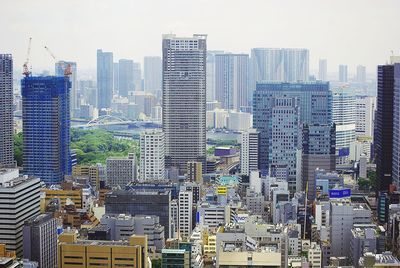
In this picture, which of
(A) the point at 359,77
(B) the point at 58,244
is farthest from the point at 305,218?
(A) the point at 359,77

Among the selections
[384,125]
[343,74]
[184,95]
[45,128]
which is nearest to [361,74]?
[343,74]

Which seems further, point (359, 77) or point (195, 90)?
point (195, 90)

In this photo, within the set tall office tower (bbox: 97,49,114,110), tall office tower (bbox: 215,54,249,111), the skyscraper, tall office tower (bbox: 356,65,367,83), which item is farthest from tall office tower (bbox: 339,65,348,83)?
tall office tower (bbox: 97,49,114,110)

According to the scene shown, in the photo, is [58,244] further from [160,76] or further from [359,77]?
[160,76]

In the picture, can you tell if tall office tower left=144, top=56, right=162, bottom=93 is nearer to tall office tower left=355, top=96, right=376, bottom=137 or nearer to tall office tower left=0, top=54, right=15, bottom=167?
tall office tower left=0, top=54, right=15, bottom=167

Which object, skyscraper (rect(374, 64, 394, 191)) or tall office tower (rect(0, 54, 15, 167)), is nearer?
skyscraper (rect(374, 64, 394, 191))

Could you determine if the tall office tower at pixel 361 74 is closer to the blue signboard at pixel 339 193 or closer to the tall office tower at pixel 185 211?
the blue signboard at pixel 339 193

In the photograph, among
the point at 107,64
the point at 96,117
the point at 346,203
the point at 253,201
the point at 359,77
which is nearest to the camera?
the point at 346,203
